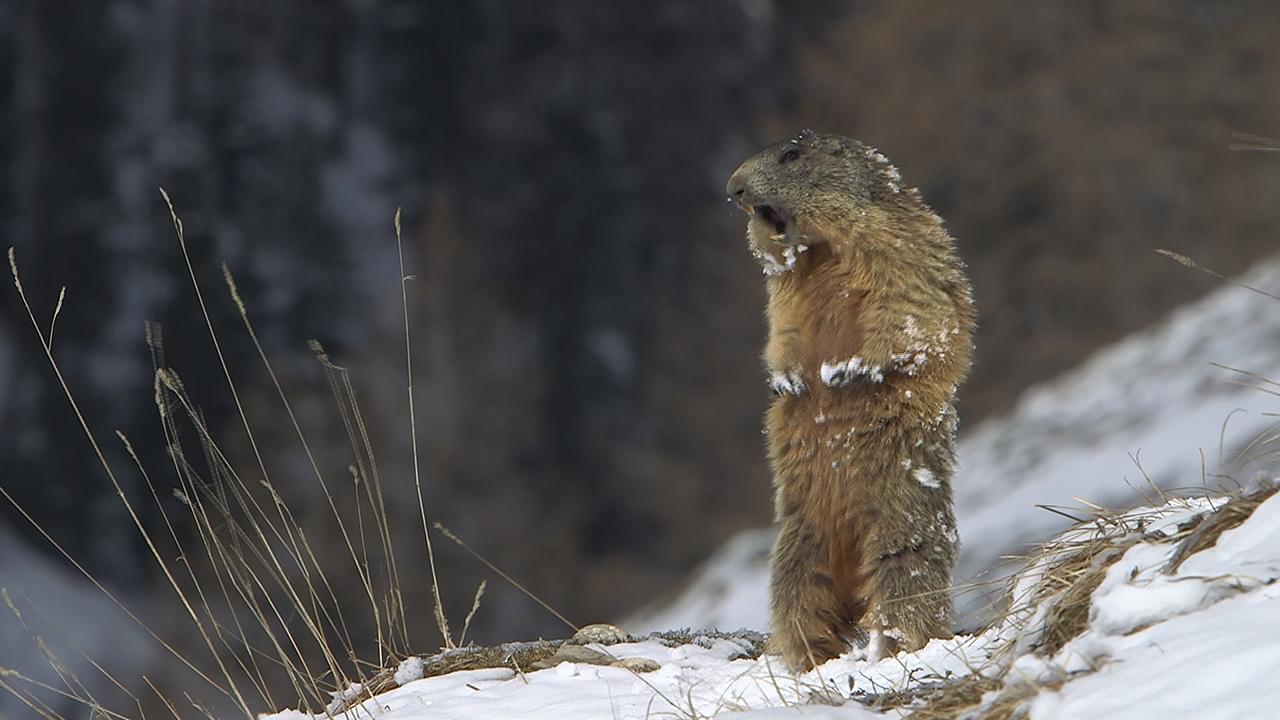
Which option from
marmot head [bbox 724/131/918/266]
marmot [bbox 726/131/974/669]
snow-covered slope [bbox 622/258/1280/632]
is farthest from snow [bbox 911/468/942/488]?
snow-covered slope [bbox 622/258/1280/632]

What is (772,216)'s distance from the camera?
4211 mm

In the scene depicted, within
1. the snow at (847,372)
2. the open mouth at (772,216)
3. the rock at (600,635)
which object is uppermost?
the open mouth at (772,216)

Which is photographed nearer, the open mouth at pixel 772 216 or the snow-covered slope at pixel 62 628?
the open mouth at pixel 772 216

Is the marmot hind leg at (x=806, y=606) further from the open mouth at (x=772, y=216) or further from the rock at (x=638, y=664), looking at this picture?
the open mouth at (x=772, y=216)

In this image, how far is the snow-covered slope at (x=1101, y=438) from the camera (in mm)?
9406

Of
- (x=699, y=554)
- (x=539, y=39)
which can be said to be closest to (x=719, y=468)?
(x=699, y=554)

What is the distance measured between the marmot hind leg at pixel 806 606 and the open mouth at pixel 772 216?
930 mm

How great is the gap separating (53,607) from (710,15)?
509 inches

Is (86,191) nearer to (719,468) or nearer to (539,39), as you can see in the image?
(539,39)

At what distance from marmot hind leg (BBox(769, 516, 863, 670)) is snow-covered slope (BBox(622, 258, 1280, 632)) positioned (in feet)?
14.5

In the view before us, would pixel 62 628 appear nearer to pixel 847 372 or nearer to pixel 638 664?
pixel 638 664

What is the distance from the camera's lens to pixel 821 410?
153 inches

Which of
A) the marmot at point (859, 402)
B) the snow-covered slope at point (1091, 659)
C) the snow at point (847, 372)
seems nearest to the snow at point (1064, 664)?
the snow-covered slope at point (1091, 659)

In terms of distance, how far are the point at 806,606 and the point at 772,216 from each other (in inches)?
48.7
